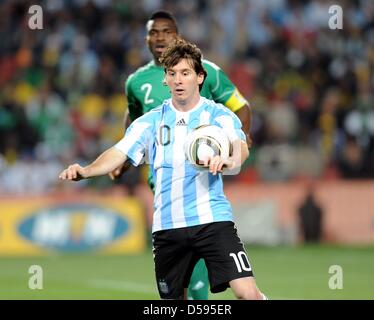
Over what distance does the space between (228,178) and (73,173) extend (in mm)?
13071

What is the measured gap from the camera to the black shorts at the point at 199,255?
7340 mm

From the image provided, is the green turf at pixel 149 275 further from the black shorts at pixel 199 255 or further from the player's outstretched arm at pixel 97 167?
the player's outstretched arm at pixel 97 167

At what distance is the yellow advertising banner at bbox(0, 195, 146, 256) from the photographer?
731 inches

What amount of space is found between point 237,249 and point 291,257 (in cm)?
1041

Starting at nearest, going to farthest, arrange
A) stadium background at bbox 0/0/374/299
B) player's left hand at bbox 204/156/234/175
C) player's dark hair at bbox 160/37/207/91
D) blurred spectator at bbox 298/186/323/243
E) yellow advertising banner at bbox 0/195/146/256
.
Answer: player's left hand at bbox 204/156/234/175, player's dark hair at bbox 160/37/207/91, stadium background at bbox 0/0/374/299, yellow advertising banner at bbox 0/195/146/256, blurred spectator at bbox 298/186/323/243

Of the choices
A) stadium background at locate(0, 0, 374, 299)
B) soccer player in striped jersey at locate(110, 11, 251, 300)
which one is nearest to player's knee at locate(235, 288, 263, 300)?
soccer player in striped jersey at locate(110, 11, 251, 300)

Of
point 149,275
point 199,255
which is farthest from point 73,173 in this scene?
point 149,275

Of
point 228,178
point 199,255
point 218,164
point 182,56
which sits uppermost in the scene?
point 228,178

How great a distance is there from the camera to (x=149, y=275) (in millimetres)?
14969

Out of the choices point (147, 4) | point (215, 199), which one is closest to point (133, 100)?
point (215, 199)

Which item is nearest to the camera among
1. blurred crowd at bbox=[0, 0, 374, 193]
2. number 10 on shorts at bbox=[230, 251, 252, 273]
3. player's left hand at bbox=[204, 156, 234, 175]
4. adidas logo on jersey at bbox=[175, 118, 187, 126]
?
player's left hand at bbox=[204, 156, 234, 175]

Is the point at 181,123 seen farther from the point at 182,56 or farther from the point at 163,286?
the point at 163,286

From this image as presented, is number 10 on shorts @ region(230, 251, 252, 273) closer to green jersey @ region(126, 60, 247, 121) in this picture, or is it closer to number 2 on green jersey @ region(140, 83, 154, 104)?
green jersey @ region(126, 60, 247, 121)
